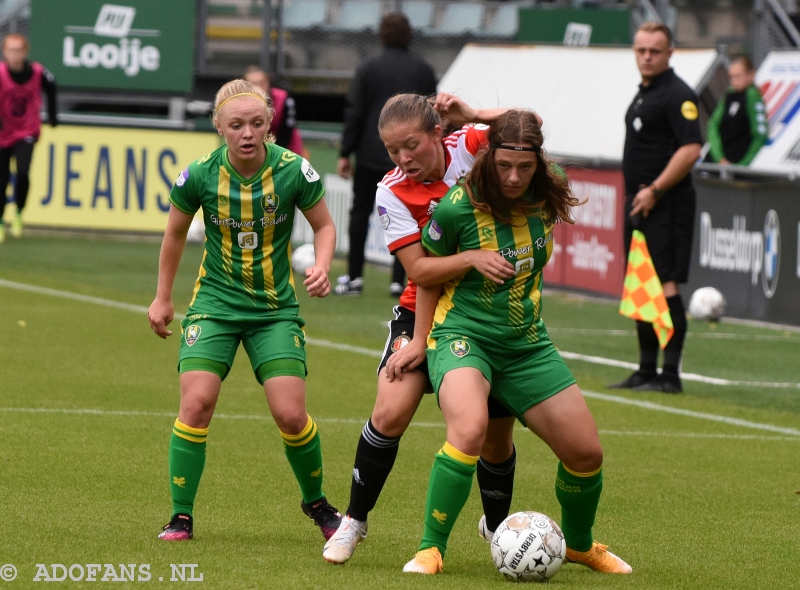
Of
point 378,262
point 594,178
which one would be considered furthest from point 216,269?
point 378,262

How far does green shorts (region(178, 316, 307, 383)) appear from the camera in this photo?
543 cm

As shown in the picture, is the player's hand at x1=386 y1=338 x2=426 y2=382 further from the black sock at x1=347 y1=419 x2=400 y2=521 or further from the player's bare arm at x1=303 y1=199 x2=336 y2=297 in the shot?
the player's bare arm at x1=303 y1=199 x2=336 y2=297

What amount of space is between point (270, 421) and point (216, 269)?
Answer: 2627mm

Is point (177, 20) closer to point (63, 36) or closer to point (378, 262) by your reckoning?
point (63, 36)

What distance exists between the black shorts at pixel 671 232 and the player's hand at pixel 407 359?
4283 mm

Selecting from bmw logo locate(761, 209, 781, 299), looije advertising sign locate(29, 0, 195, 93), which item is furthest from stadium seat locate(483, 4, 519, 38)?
bmw logo locate(761, 209, 781, 299)

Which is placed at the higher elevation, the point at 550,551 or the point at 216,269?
the point at 216,269

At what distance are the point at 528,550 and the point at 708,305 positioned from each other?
8399mm

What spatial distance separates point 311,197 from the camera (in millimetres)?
5625

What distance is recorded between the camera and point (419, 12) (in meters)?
23.5

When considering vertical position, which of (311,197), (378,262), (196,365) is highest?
(311,197)

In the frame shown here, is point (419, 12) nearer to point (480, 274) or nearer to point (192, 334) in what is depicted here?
point (192, 334)

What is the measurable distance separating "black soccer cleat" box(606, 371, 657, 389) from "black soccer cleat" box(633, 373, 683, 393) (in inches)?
0.7

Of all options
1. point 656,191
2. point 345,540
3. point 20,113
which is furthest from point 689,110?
point 20,113
